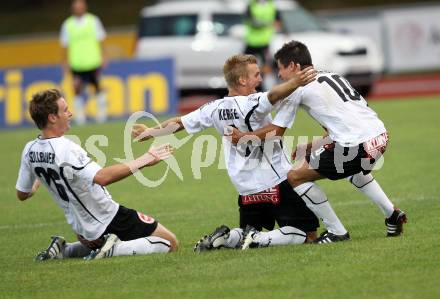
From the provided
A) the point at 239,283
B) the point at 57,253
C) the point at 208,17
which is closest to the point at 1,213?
the point at 57,253

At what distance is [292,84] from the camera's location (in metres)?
7.91

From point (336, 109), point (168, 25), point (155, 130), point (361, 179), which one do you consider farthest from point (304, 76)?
point (168, 25)

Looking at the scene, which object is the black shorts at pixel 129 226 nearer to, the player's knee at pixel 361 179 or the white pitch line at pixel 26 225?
the player's knee at pixel 361 179

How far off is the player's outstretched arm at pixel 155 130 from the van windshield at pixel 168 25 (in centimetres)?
1594

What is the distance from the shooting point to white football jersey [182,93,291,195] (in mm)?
8492

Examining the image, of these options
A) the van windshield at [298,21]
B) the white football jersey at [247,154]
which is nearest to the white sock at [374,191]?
the white football jersey at [247,154]

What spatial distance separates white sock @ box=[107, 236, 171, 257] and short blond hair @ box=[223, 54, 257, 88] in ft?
4.44

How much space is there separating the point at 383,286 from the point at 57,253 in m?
2.99

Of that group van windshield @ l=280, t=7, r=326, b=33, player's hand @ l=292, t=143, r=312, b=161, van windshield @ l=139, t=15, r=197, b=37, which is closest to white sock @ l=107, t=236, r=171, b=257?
player's hand @ l=292, t=143, r=312, b=161

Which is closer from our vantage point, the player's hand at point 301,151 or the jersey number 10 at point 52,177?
the jersey number 10 at point 52,177

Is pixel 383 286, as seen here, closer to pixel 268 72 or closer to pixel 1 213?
pixel 1 213

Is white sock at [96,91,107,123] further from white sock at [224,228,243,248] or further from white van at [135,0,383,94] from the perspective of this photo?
white sock at [224,228,243,248]

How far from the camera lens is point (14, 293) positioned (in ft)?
23.8

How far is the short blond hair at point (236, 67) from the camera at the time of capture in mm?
8523
